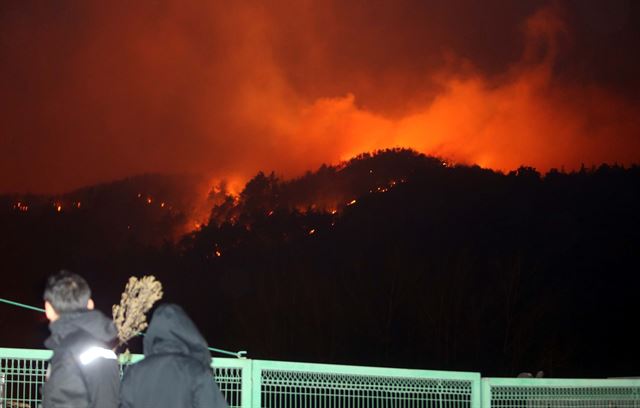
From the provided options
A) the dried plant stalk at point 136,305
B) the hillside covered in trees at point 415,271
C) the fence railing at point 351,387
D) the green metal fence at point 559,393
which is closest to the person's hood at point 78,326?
the dried plant stalk at point 136,305

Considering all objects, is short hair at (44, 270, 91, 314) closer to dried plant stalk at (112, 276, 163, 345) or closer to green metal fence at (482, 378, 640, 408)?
dried plant stalk at (112, 276, 163, 345)

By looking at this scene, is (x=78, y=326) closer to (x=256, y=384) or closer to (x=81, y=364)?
(x=81, y=364)

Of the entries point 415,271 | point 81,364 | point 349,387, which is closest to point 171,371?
point 81,364

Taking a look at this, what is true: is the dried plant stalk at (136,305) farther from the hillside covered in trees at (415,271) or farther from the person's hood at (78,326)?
the hillside covered in trees at (415,271)

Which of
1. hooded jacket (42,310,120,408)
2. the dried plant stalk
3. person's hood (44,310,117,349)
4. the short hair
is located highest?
the dried plant stalk

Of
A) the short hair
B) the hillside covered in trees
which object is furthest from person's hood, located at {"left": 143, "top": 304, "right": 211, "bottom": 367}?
the hillside covered in trees

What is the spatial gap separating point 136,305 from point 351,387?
8.78ft

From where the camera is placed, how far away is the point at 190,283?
6372 centimetres

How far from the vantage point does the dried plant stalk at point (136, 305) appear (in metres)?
5.22

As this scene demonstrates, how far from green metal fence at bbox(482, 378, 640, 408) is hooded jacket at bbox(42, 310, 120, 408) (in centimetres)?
460

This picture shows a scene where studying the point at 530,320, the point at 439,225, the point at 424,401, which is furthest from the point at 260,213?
the point at 424,401

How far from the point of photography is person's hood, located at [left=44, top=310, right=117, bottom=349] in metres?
4.12

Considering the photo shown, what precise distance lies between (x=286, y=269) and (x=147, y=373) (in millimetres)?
58262

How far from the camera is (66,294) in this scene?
418 cm
